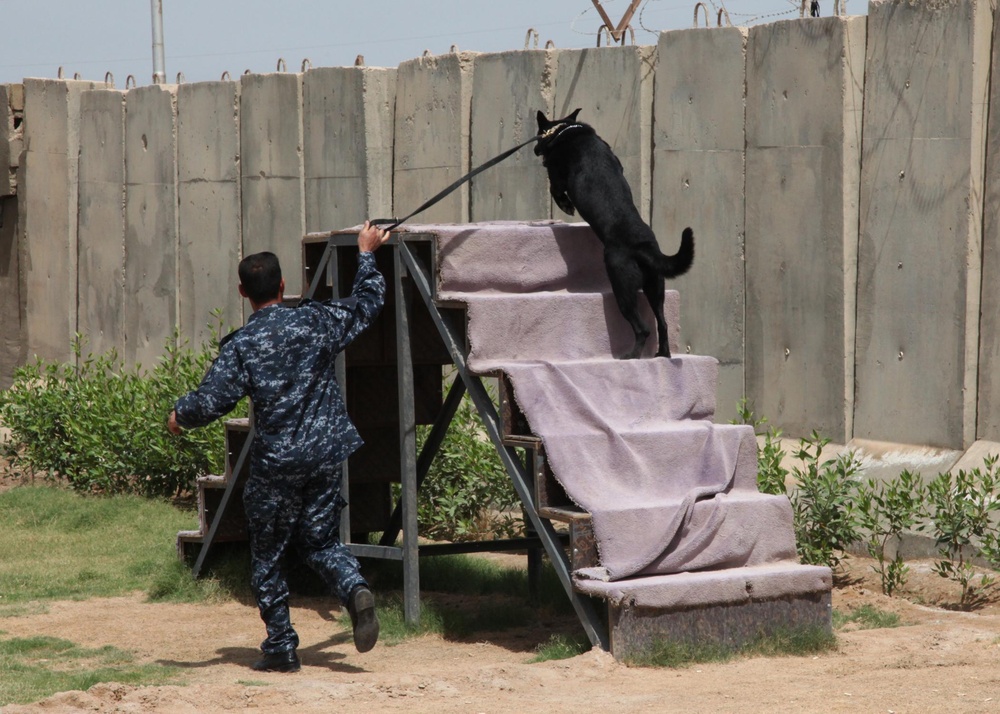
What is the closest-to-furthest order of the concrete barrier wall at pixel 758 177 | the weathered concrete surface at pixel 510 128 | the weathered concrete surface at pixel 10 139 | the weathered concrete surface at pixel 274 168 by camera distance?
the concrete barrier wall at pixel 758 177 → the weathered concrete surface at pixel 510 128 → the weathered concrete surface at pixel 274 168 → the weathered concrete surface at pixel 10 139

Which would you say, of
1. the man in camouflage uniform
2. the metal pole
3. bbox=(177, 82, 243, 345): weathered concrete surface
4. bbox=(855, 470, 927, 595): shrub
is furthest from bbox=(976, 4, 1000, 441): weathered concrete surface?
the metal pole

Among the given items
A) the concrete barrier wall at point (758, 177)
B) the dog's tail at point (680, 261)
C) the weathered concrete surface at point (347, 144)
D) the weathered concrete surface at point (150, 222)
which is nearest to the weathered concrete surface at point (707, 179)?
the concrete barrier wall at point (758, 177)

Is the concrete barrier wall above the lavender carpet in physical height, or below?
above

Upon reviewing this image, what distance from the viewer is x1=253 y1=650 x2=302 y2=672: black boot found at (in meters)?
5.48

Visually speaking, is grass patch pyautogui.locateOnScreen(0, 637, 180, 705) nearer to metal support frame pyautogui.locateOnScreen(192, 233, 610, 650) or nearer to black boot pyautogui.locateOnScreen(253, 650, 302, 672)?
black boot pyautogui.locateOnScreen(253, 650, 302, 672)

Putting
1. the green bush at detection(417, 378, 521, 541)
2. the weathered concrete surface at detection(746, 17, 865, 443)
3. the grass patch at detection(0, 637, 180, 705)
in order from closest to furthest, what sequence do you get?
the grass patch at detection(0, 637, 180, 705) → the weathered concrete surface at detection(746, 17, 865, 443) → the green bush at detection(417, 378, 521, 541)

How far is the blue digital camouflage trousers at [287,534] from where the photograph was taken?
17.9 ft

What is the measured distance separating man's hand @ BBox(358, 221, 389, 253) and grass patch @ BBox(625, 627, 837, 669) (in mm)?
1992

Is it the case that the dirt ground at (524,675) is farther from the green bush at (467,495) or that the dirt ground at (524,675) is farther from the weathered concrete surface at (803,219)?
the green bush at (467,495)

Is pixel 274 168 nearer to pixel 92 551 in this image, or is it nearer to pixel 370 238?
pixel 92 551

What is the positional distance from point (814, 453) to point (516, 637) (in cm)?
214

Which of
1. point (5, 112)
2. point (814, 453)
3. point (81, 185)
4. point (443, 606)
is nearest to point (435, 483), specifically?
point (443, 606)

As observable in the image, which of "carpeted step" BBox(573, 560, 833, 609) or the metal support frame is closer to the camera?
"carpeted step" BBox(573, 560, 833, 609)

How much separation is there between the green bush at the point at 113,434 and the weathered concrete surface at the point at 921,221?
410 cm
